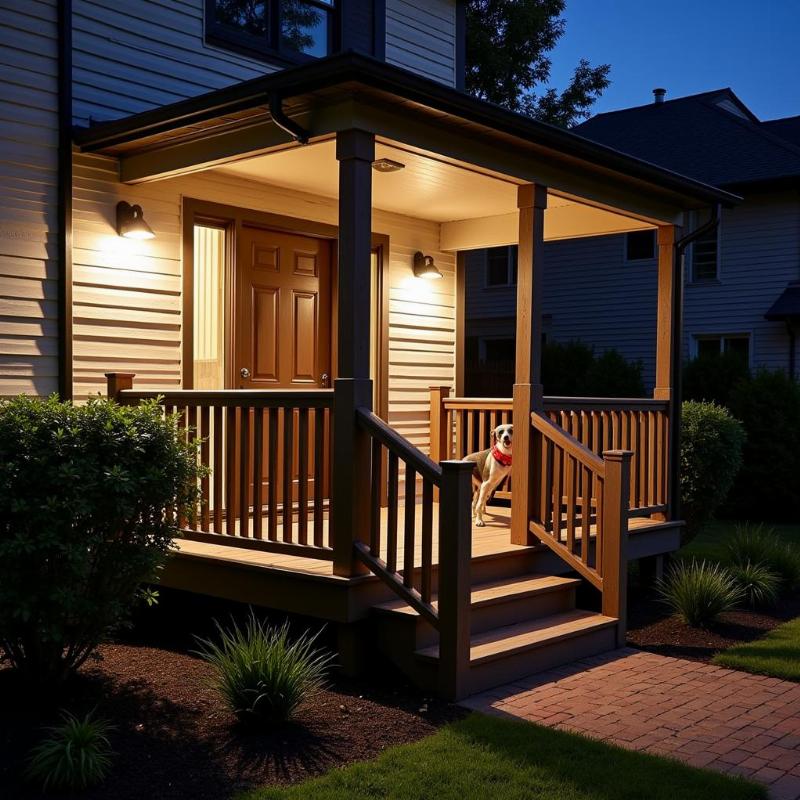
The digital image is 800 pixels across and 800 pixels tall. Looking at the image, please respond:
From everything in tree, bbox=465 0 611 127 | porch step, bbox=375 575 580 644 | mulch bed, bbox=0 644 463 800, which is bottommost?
mulch bed, bbox=0 644 463 800

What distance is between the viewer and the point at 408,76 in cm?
543

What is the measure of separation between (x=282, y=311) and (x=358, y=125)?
283cm

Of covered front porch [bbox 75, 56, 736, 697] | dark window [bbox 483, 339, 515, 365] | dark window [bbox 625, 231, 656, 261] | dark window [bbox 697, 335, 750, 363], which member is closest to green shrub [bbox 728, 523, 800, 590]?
covered front porch [bbox 75, 56, 736, 697]

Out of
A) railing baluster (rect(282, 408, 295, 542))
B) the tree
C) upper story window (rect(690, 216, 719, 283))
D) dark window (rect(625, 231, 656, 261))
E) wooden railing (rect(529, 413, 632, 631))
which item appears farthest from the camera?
the tree

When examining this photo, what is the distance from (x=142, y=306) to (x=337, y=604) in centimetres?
290

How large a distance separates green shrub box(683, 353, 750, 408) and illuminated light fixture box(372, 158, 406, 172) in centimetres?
994

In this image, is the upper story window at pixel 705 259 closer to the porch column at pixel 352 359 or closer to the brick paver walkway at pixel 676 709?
the brick paver walkway at pixel 676 709

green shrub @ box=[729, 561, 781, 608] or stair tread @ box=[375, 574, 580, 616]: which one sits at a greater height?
stair tread @ box=[375, 574, 580, 616]

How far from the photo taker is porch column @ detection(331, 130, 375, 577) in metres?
5.55

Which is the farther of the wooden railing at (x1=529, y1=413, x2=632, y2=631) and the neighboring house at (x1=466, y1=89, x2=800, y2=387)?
the neighboring house at (x1=466, y1=89, x2=800, y2=387)

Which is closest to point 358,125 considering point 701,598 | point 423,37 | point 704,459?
point 701,598

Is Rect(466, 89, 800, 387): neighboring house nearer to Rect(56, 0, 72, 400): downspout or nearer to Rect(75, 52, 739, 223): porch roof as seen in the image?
Rect(75, 52, 739, 223): porch roof

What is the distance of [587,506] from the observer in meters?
6.55

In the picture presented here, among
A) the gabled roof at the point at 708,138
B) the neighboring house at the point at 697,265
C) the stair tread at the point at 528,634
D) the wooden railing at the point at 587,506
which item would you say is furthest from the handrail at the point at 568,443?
the gabled roof at the point at 708,138
